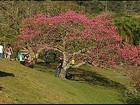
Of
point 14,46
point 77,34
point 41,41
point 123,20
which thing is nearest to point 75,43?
point 77,34

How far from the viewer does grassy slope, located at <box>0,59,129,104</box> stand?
24.0 meters

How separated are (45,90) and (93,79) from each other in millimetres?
13744

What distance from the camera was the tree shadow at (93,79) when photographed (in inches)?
1532

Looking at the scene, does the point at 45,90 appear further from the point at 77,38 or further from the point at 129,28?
the point at 129,28

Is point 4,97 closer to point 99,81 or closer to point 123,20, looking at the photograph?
point 99,81

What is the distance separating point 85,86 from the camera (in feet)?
→ 116

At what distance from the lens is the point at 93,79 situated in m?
41.3

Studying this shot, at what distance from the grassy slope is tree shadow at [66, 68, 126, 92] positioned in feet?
5.13

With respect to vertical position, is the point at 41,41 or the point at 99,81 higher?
the point at 41,41

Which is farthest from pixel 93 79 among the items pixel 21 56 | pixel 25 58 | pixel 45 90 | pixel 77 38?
pixel 45 90

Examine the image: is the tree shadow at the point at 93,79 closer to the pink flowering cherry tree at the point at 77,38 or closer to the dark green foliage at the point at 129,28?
the pink flowering cherry tree at the point at 77,38

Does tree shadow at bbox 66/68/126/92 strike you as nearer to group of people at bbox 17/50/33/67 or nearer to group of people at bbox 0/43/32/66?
group of people at bbox 17/50/33/67

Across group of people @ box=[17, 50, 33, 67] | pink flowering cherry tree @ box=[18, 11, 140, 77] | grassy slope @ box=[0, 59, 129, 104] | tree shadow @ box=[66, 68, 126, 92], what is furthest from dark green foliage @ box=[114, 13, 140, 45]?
grassy slope @ box=[0, 59, 129, 104]

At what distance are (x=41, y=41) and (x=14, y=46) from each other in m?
5.60
